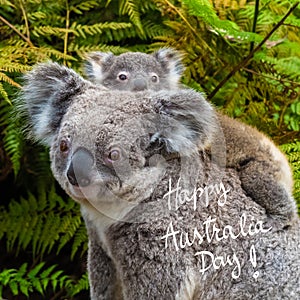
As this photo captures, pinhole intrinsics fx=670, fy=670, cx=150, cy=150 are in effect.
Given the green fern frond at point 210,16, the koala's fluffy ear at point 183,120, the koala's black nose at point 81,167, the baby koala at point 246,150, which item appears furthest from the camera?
the green fern frond at point 210,16

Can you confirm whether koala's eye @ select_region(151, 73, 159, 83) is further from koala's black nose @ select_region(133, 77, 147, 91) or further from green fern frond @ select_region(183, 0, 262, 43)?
green fern frond @ select_region(183, 0, 262, 43)

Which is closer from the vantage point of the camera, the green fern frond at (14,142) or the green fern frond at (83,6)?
the green fern frond at (14,142)

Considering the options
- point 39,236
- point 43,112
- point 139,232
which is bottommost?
point 39,236

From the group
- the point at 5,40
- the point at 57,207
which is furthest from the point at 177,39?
the point at 57,207

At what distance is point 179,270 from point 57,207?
1.78 meters

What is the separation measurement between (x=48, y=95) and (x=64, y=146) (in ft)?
1.07

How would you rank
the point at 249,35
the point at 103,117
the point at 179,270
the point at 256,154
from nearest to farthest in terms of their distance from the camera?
the point at 103,117 → the point at 179,270 → the point at 256,154 → the point at 249,35

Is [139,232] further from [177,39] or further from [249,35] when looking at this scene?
[177,39]

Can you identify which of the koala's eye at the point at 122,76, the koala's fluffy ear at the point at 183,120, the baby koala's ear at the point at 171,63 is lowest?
the koala's eye at the point at 122,76

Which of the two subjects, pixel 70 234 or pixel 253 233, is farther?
pixel 70 234

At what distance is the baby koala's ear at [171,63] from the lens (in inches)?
138

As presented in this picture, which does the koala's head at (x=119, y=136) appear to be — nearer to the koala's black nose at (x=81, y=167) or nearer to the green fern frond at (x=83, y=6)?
the koala's black nose at (x=81, y=167)

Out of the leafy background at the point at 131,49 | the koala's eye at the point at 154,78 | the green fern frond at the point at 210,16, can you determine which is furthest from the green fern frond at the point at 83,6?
the green fern frond at the point at 210,16

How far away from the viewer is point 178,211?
230cm
